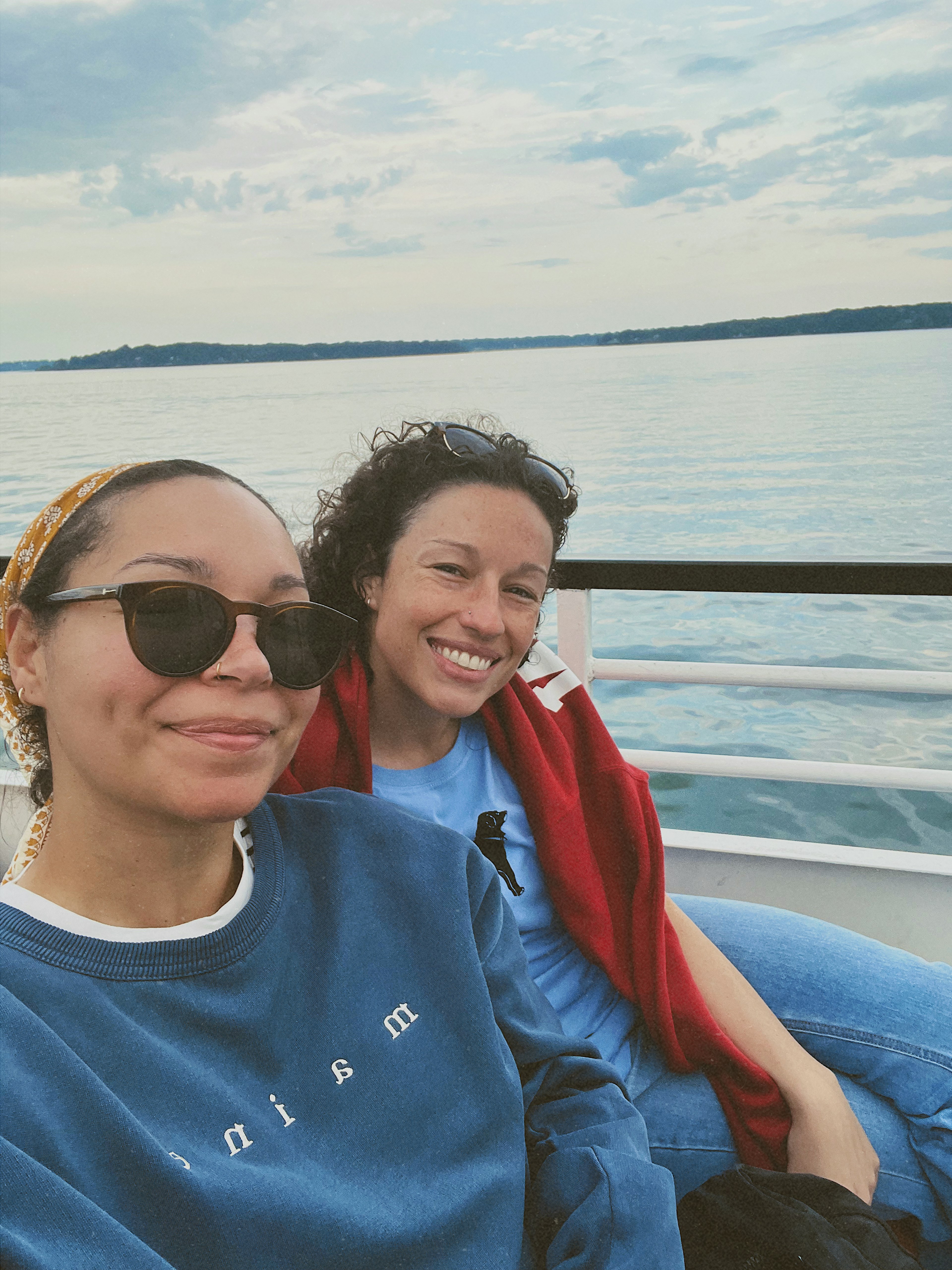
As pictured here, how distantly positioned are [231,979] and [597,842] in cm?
79

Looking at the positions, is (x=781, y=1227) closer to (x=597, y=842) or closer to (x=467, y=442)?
(x=597, y=842)

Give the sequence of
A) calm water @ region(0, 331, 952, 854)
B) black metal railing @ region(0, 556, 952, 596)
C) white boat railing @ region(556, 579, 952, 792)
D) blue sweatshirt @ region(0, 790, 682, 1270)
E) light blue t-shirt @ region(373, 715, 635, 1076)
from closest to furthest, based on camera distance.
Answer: blue sweatshirt @ region(0, 790, 682, 1270) < light blue t-shirt @ region(373, 715, 635, 1076) < black metal railing @ region(0, 556, 952, 596) < white boat railing @ region(556, 579, 952, 792) < calm water @ region(0, 331, 952, 854)

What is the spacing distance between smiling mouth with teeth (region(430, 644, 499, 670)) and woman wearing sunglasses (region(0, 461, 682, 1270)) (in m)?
0.41

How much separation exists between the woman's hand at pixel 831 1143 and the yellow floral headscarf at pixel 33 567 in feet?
3.64

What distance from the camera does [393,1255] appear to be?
34.5 inches

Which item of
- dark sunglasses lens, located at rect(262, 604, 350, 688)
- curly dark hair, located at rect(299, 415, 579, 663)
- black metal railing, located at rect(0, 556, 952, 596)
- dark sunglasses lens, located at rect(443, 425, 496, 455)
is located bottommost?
black metal railing, located at rect(0, 556, 952, 596)

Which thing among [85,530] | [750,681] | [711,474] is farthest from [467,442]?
[711,474]

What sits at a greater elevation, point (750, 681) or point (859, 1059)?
point (750, 681)

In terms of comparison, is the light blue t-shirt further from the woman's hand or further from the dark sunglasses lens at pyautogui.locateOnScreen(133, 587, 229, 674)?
the dark sunglasses lens at pyautogui.locateOnScreen(133, 587, 229, 674)

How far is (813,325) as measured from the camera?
1019 centimetres

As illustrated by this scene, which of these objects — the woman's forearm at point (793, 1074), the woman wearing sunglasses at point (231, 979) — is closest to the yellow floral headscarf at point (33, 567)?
the woman wearing sunglasses at point (231, 979)

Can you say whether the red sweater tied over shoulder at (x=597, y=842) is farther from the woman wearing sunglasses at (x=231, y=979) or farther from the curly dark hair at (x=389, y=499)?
the woman wearing sunglasses at (x=231, y=979)

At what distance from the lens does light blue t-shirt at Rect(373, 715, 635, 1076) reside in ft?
4.75

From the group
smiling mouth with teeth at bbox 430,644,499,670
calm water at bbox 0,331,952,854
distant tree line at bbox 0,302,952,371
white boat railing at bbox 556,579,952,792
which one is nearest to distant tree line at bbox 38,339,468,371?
distant tree line at bbox 0,302,952,371
